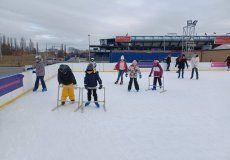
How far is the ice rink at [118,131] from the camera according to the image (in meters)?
3.45

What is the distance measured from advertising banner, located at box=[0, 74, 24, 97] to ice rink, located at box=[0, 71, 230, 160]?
457 mm

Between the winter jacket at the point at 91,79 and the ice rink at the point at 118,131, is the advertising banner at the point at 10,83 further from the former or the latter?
the winter jacket at the point at 91,79

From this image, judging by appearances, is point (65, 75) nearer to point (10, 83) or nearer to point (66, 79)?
point (66, 79)

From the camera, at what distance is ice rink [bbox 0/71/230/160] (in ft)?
11.3

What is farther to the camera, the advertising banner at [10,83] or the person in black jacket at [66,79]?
the advertising banner at [10,83]

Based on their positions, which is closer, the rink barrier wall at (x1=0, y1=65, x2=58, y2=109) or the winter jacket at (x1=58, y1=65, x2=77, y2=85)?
the winter jacket at (x1=58, y1=65, x2=77, y2=85)

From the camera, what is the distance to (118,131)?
4.43 m

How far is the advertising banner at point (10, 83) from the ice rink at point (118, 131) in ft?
1.50

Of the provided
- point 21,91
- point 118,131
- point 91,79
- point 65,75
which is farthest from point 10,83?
point 118,131

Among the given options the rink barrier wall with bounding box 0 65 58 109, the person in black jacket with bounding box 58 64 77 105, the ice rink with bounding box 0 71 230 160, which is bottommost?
the ice rink with bounding box 0 71 230 160

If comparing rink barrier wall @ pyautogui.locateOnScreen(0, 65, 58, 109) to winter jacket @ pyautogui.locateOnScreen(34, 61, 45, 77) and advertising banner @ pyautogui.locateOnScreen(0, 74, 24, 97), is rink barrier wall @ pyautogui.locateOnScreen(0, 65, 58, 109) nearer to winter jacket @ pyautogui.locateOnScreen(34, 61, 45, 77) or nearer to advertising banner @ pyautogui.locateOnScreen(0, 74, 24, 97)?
advertising banner @ pyautogui.locateOnScreen(0, 74, 24, 97)

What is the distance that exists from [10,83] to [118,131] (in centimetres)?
423

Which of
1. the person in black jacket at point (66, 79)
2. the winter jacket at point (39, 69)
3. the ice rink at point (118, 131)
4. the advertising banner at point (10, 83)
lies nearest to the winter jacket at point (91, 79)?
the person in black jacket at point (66, 79)

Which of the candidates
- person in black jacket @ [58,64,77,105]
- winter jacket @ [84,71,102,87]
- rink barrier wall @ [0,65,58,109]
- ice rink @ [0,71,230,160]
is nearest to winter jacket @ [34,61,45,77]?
rink barrier wall @ [0,65,58,109]
